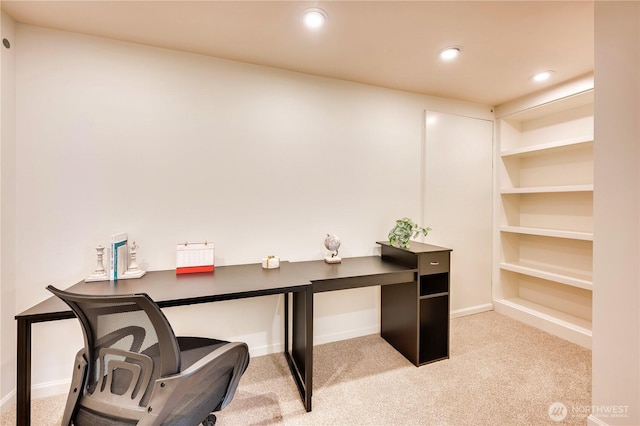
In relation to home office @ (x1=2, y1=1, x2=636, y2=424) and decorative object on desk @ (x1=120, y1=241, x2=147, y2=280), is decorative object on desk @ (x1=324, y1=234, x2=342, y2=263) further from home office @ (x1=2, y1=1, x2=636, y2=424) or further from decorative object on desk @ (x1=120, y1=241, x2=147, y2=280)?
decorative object on desk @ (x1=120, y1=241, x2=147, y2=280)

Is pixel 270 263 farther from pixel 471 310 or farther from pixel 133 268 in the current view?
pixel 471 310

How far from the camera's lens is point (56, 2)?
1.60 m

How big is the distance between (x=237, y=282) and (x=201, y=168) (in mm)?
969

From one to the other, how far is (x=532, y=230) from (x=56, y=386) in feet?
14.2

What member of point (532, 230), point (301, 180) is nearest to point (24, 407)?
point (301, 180)

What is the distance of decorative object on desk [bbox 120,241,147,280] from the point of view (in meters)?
1.88

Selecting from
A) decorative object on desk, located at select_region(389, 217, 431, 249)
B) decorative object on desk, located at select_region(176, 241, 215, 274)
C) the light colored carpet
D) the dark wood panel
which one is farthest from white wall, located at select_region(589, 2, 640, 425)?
decorative object on desk, located at select_region(176, 241, 215, 274)

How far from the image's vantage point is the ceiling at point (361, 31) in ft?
5.41

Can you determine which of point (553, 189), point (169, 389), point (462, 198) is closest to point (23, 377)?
point (169, 389)

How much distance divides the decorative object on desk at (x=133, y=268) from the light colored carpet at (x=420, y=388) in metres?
0.88

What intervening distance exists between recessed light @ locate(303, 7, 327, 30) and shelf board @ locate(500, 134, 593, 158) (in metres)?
2.55

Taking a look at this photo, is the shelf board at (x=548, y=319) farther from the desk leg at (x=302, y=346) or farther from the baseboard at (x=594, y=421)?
the desk leg at (x=302, y=346)

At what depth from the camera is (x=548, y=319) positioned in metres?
2.79

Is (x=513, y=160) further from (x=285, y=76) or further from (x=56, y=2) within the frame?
(x=56, y=2)
